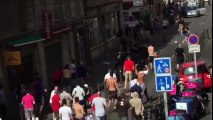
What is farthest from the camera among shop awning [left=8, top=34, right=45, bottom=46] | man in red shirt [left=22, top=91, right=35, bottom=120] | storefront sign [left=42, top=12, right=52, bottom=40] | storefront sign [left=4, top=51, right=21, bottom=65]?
storefront sign [left=42, top=12, right=52, bottom=40]

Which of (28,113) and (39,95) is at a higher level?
(39,95)

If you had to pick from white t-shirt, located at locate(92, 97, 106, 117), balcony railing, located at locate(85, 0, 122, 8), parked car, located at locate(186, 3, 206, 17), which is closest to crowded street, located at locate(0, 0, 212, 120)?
white t-shirt, located at locate(92, 97, 106, 117)

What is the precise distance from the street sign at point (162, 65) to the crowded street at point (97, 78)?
0.03 meters

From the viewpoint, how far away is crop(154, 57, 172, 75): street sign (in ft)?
54.7

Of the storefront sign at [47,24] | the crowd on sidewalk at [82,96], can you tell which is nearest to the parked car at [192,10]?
the crowd on sidewalk at [82,96]

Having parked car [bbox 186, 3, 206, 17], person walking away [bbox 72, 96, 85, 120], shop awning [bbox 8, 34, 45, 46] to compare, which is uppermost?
shop awning [bbox 8, 34, 45, 46]

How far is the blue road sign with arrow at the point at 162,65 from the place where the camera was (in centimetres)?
1667

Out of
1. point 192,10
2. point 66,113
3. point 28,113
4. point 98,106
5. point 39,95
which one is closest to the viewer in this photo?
point 66,113

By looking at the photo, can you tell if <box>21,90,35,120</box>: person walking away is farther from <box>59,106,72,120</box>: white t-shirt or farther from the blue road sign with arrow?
the blue road sign with arrow

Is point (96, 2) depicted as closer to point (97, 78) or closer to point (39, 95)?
point (97, 78)

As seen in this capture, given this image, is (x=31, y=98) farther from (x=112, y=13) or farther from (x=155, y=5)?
(x=155, y=5)

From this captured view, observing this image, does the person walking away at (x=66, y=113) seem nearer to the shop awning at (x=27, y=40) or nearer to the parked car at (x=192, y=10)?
the shop awning at (x=27, y=40)

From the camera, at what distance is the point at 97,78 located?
110 feet

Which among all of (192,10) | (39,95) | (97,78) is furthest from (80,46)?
(192,10)
